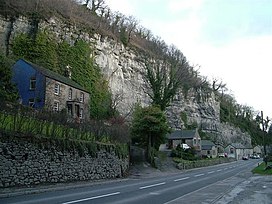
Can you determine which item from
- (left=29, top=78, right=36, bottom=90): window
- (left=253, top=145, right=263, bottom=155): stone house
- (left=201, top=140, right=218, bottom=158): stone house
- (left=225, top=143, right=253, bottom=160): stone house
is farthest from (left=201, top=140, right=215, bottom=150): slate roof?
(left=253, top=145, right=263, bottom=155): stone house

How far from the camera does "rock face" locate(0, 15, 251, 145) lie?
2050 inches

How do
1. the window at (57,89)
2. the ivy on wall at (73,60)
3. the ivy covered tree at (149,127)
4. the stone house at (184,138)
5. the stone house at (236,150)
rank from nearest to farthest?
the ivy covered tree at (149,127) < the window at (57,89) < the ivy on wall at (73,60) < the stone house at (184,138) < the stone house at (236,150)

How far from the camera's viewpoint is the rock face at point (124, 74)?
52.1 m

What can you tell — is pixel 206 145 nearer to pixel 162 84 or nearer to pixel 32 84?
pixel 162 84

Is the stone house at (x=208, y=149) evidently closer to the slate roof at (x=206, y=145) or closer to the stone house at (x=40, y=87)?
the slate roof at (x=206, y=145)

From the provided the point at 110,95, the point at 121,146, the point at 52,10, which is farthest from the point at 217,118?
the point at 121,146

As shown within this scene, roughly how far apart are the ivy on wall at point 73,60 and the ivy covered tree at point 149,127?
12.4 m

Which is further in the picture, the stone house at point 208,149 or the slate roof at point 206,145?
the slate roof at point 206,145

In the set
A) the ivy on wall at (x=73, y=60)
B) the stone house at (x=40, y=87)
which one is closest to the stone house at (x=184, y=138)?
the ivy on wall at (x=73, y=60)

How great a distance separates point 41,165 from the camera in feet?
66.0

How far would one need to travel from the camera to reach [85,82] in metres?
54.2

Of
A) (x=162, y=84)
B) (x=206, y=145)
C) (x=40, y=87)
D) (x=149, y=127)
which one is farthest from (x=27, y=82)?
(x=206, y=145)

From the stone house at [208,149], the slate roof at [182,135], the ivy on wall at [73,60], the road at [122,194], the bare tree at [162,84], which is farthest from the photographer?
the stone house at [208,149]

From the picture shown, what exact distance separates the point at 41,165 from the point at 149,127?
74.2 feet
